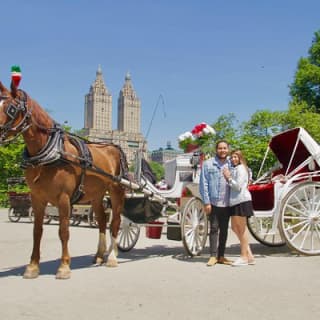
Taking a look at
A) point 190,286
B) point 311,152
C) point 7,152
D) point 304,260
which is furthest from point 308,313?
point 7,152

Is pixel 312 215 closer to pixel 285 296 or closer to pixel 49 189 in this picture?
pixel 285 296

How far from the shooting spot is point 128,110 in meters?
162

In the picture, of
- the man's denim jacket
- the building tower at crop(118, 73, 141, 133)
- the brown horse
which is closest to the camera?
the brown horse

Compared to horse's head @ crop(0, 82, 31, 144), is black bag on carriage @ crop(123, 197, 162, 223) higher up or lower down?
lower down

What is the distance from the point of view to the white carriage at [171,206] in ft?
24.5

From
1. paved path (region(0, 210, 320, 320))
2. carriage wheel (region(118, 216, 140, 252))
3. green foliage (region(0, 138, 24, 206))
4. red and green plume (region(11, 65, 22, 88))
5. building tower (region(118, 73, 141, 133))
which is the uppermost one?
building tower (region(118, 73, 141, 133))

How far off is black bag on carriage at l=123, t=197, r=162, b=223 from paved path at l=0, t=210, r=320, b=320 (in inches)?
25.3

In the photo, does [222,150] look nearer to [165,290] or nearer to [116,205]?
[116,205]

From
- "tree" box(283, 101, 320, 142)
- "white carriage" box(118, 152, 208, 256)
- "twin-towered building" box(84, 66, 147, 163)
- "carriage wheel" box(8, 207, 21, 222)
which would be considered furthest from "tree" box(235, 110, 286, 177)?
"twin-towered building" box(84, 66, 147, 163)

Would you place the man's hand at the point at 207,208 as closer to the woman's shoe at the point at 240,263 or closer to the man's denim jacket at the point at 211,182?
the man's denim jacket at the point at 211,182

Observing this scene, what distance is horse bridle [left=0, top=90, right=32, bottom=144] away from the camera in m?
5.52

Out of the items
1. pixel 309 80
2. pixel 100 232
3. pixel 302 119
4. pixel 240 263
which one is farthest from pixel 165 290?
pixel 309 80

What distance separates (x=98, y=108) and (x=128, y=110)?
1027 centimetres

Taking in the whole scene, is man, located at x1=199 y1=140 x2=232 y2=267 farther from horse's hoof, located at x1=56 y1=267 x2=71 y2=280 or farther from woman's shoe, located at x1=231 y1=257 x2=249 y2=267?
horse's hoof, located at x1=56 y1=267 x2=71 y2=280
